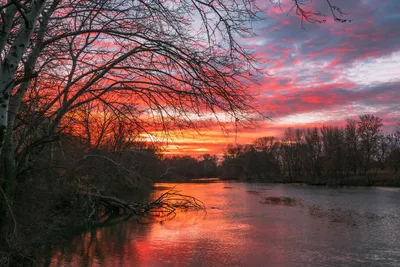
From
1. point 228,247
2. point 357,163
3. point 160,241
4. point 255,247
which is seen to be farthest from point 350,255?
point 357,163

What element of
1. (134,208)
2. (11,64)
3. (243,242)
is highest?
(11,64)

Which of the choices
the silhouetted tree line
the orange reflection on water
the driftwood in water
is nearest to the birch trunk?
the orange reflection on water

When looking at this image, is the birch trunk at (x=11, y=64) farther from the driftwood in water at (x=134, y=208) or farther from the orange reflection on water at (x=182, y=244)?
the driftwood in water at (x=134, y=208)

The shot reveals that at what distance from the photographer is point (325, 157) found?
5972 centimetres

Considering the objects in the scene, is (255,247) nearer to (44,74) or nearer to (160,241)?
(160,241)

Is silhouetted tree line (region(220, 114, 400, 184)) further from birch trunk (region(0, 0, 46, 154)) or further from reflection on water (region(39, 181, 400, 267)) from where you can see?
birch trunk (region(0, 0, 46, 154))

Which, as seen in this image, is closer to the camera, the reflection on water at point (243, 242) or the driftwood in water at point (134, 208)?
the reflection on water at point (243, 242)

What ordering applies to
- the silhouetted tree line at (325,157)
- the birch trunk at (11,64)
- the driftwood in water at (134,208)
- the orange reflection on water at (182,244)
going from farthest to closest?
the silhouetted tree line at (325,157) < the driftwood in water at (134,208) < the orange reflection on water at (182,244) < the birch trunk at (11,64)

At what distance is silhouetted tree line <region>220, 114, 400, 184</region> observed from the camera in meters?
54.6

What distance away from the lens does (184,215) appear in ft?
57.7

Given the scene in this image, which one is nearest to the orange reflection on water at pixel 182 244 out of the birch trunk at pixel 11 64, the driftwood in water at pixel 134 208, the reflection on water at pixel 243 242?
the reflection on water at pixel 243 242

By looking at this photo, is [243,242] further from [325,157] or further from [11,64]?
[325,157]

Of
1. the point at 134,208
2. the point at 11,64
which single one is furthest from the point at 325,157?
the point at 11,64

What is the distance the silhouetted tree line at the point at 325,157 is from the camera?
179 ft
